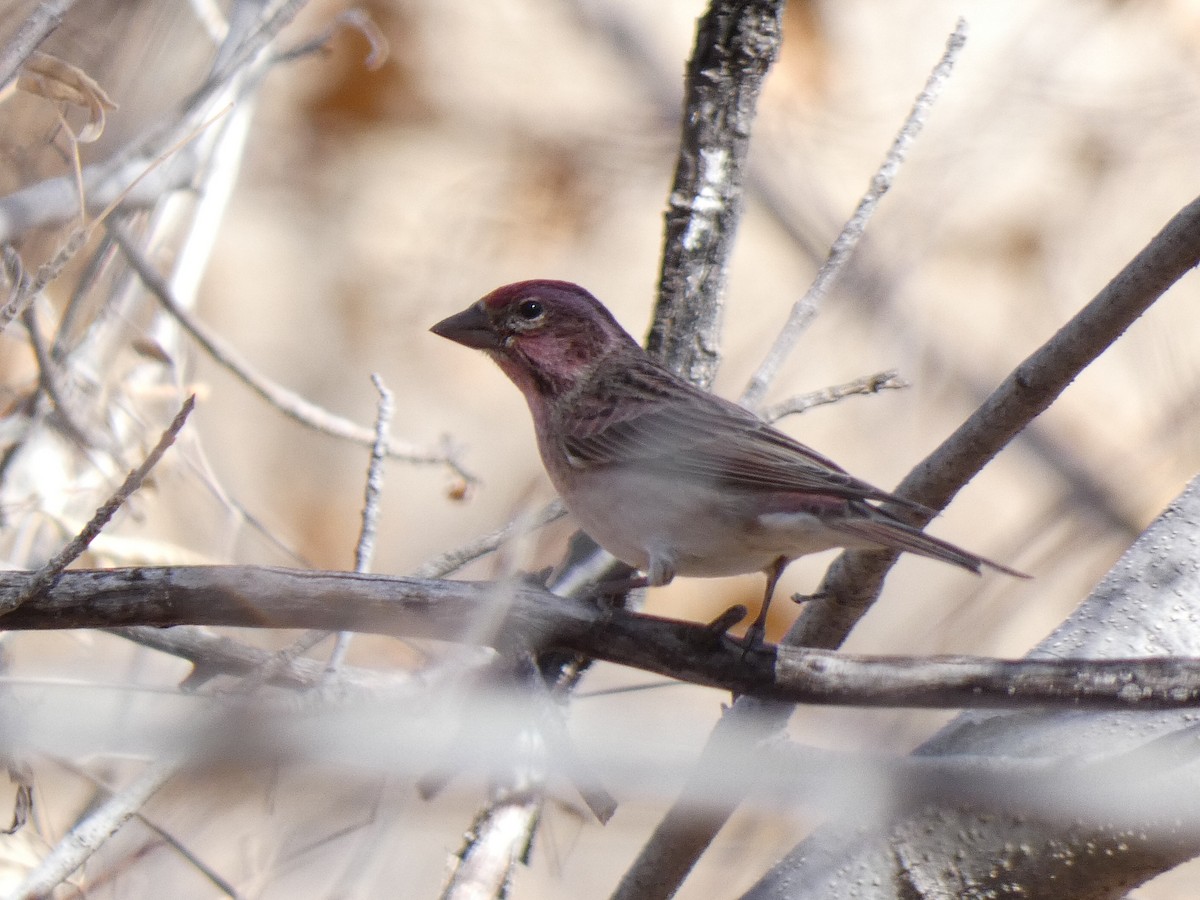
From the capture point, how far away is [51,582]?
1.88 metres

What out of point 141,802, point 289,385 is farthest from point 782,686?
point 289,385

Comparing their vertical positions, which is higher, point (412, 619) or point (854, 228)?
point (854, 228)

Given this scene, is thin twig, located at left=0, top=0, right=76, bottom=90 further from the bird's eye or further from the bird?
the bird's eye

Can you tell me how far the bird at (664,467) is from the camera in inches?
101

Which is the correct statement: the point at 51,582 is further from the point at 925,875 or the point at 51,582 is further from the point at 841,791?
the point at 925,875

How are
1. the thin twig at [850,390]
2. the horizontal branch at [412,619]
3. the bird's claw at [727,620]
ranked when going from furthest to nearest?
the thin twig at [850,390]
the bird's claw at [727,620]
the horizontal branch at [412,619]

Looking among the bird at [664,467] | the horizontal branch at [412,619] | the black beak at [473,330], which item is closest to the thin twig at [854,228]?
the bird at [664,467]

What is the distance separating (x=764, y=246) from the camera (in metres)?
5.83

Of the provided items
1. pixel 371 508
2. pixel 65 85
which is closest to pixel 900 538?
pixel 371 508

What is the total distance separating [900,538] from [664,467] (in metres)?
0.71

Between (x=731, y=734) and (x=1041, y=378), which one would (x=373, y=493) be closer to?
(x=731, y=734)

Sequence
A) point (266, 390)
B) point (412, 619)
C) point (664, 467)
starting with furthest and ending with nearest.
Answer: point (266, 390)
point (664, 467)
point (412, 619)

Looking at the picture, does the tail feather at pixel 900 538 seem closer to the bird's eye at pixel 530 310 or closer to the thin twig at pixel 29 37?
the bird's eye at pixel 530 310

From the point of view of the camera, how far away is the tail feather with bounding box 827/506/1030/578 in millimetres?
2217
